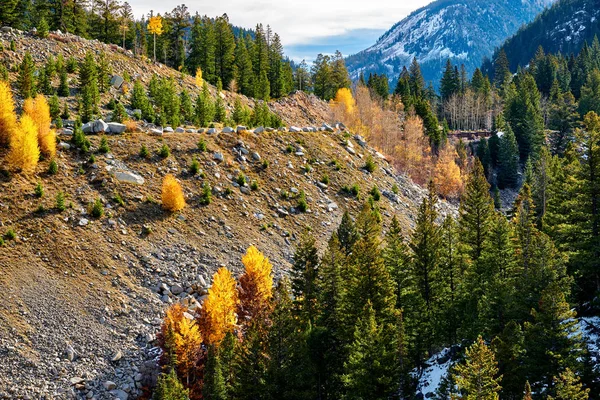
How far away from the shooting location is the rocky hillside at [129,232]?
29.9m

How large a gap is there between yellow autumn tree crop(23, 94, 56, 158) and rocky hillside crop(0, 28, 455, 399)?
115 centimetres

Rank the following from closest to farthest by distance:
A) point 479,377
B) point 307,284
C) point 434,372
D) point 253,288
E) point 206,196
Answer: point 479,377
point 434,372
point 307,284
point 253,288
point 206,196

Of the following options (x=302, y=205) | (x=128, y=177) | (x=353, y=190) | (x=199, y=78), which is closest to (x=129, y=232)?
(x=128, y=177)

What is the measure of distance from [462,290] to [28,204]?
33338 mm

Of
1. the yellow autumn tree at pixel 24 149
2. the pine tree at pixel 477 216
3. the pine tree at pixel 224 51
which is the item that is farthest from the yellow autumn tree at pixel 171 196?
the pine tree at pixel 224 51

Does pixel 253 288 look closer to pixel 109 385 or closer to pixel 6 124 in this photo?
pixel 109 385

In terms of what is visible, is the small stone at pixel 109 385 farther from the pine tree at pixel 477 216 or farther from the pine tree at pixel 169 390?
the pine tree at pixel 477 216

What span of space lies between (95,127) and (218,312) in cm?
2433

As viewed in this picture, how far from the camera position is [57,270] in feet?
109

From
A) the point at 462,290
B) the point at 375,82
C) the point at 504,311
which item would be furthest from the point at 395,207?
the point at 375,82

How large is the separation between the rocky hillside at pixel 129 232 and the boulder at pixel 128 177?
0.32 feet

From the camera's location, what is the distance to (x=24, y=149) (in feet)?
122

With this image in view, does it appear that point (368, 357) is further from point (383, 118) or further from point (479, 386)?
point (383, 118)

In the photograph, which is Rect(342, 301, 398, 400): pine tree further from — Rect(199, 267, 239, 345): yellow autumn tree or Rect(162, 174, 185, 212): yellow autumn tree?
Rect(162, 174, 185, 212): yellow autumn tree
